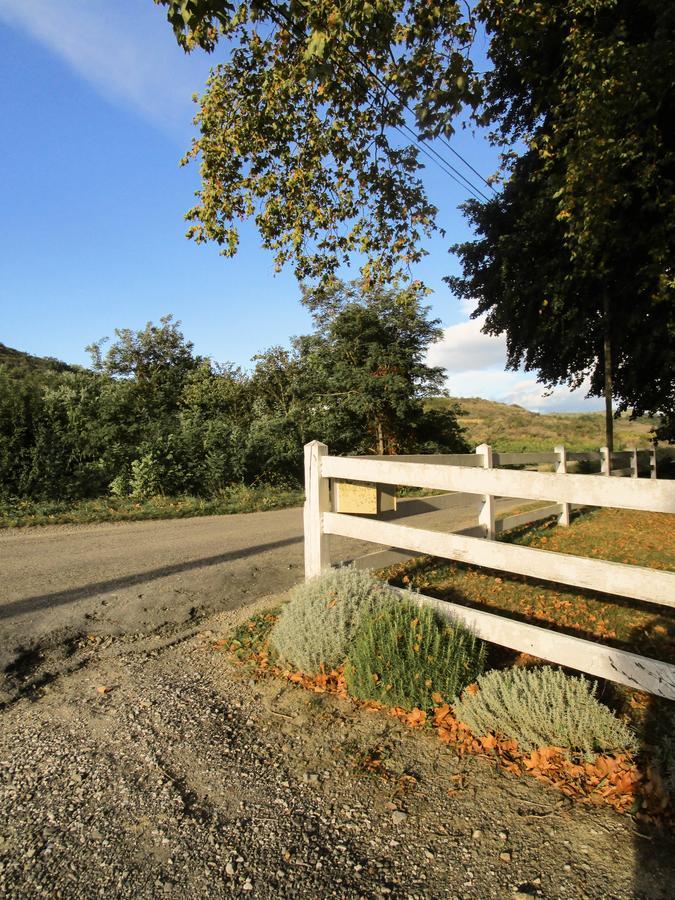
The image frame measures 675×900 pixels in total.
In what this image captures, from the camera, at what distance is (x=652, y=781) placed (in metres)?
2.31

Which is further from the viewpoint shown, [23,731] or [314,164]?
[314,164]

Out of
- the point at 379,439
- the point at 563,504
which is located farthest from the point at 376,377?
the point at 563,504

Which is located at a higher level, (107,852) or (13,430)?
(13,430)

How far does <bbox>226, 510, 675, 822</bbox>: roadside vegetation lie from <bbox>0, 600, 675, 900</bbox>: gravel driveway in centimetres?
14

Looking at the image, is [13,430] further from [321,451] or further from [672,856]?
[672,856]

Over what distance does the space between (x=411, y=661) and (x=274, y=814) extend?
1143mm

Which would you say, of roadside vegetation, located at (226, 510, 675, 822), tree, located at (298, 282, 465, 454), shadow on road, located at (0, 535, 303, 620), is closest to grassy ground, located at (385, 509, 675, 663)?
roadside vegetation, located at (226, 510, 675, 822)

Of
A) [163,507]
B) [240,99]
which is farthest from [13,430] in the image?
[240,99]

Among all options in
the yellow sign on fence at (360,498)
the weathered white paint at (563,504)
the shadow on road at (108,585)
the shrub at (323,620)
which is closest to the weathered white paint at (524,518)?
the weathered white paint at (563,504)

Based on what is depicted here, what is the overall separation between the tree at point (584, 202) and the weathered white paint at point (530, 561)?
5416 mm

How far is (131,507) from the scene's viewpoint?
36.4 feet

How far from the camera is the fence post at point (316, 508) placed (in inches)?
170

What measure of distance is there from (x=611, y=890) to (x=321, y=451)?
10.2ft

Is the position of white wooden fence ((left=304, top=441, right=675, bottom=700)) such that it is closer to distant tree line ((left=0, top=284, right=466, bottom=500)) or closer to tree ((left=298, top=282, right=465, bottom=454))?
distant tree line ((left=0, top=284, right=466, bottom=500))
